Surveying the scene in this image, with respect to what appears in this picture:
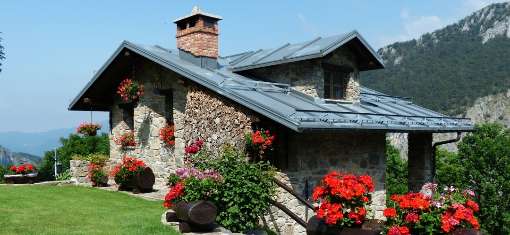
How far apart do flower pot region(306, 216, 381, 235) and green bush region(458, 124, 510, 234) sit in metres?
28.6

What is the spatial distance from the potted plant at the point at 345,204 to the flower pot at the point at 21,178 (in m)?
13.6

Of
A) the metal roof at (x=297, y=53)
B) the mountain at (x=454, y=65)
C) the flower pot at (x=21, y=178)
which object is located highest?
the mountain at (x=454, y=65)

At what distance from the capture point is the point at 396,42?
4313 inches

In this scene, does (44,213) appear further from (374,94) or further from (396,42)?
(396,42)

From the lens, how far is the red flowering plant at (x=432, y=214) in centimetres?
702

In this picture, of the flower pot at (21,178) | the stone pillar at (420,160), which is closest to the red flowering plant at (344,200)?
the stone pillar at (420,160)

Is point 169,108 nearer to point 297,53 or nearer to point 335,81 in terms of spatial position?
point 297,53

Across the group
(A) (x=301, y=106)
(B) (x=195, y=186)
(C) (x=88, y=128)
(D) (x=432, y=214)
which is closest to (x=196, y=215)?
(B) (x=195, y=186)

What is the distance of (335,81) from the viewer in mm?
14547

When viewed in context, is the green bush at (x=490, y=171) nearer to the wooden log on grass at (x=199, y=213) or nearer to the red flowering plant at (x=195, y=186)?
the red flowering plant at (x=195, y=186)

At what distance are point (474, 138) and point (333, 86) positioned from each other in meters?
25.6

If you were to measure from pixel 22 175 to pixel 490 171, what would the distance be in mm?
29737

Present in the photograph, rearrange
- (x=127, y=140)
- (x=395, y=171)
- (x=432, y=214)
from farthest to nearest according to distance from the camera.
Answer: (x=395, y=171) → (x=127, y=140) → (x=432, y=214)

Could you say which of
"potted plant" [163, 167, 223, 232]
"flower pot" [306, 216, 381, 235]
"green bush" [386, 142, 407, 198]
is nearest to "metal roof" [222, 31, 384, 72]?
"potted plant" [163, 167, 223, 232]
